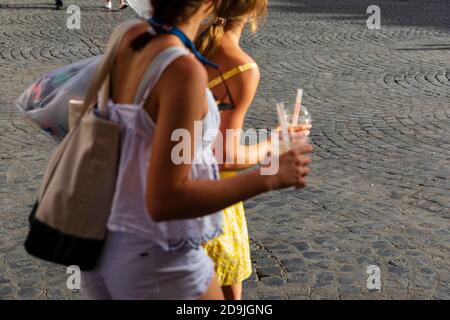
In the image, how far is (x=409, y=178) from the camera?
611 cm

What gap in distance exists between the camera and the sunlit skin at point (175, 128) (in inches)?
74.0

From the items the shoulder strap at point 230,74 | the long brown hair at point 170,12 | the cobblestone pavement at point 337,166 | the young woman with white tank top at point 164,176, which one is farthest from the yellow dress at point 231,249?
the cobblestone pavement at point 337,166

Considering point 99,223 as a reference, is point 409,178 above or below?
below

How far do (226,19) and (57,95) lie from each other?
26.4 inches

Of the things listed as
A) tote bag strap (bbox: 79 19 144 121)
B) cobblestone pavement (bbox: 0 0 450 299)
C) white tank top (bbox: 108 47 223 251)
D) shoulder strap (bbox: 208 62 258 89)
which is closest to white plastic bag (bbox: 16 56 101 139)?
tote bag strap (bbox: 79 19 144 121)

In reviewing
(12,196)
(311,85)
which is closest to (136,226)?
(12,196)

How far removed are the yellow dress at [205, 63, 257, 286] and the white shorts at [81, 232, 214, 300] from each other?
2.04ft

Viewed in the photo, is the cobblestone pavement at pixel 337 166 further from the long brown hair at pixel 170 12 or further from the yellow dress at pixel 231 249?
the long brown hair at pixel 170 12

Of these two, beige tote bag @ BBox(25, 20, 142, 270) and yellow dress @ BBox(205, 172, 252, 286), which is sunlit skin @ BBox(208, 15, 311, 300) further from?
beige tote bag @ BBox(25, 20, 142, 270)

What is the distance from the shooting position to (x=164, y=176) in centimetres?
191

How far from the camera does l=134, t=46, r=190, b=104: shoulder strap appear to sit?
75.4 inches

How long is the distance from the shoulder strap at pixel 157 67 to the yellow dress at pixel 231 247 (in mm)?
722
